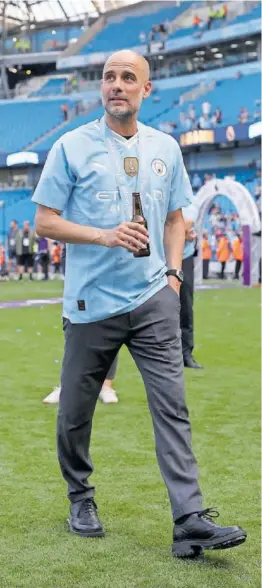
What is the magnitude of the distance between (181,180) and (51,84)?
58.5m

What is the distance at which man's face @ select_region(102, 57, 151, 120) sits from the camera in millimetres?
3699

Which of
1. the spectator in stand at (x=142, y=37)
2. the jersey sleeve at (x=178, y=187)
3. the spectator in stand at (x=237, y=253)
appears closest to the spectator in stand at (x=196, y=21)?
the spectator in stand at (x=142, y=37)

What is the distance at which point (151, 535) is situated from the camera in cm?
397

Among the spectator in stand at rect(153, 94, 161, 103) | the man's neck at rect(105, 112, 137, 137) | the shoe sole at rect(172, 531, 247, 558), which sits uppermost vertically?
the spectator in stand at rect(153, 94, 161, 103)

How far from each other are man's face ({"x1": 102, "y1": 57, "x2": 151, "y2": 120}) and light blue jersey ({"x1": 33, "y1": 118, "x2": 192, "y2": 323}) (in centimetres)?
10

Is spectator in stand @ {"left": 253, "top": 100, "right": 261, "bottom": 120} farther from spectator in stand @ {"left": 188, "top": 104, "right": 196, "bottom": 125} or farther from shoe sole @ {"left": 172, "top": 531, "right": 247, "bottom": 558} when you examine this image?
shoe sole @ {"left": 172, "top": 531, "right": 247, "bottom": 558}

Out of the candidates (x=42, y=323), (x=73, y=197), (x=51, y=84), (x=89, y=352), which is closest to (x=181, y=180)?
(x=73, y=197)

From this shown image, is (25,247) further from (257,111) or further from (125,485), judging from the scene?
(125,485)

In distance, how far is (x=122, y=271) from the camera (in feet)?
12.2

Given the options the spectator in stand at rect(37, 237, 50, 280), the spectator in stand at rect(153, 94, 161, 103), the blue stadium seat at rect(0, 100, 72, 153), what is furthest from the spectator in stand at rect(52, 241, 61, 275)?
the blue stadium seat at rect(0, 100, 72, 153)

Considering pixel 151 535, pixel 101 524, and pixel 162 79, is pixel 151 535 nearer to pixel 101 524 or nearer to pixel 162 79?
pixel 101 524

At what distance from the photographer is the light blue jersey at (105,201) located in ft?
12.1

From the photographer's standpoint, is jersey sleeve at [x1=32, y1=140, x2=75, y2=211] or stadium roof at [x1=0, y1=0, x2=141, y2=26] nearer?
jersey sleeve at [x1=32, y1=140, x2=75, y2=211]

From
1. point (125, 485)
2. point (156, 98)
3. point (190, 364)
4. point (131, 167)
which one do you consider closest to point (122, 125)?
point (131, 167)
